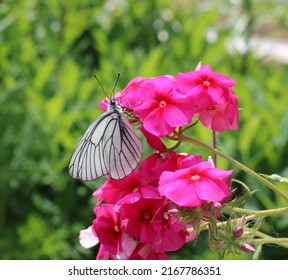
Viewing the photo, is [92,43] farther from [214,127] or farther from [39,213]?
[214,127]

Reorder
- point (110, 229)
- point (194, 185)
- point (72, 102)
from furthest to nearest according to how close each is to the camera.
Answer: point (72, 102) < point (110, 229) < point (194, 185)

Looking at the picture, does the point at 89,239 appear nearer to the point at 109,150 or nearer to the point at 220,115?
the point at 109,150

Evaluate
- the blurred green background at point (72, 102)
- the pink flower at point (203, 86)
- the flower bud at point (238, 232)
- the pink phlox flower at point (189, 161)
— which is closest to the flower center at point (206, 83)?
the pink flower at point (203, 86)

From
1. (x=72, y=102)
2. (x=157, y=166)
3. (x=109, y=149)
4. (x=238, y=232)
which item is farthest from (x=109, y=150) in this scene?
(x=72, y=102)

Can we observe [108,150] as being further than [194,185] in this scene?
Yes

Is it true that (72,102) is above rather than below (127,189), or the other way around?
below

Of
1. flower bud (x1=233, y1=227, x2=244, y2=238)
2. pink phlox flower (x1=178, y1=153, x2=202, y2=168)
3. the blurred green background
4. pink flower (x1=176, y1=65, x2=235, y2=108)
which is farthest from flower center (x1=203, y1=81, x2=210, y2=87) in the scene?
the blurred green background

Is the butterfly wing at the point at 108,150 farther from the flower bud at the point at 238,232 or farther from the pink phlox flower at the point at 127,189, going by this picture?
the flower bud at the point at 238,232
